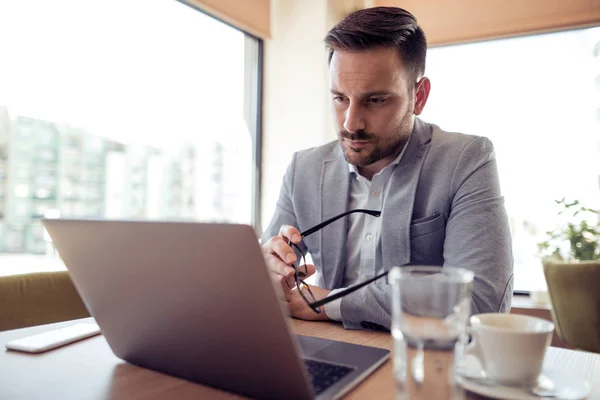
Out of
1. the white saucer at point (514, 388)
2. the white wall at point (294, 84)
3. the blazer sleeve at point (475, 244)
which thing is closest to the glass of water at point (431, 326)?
the white saucer at point (514, 388)

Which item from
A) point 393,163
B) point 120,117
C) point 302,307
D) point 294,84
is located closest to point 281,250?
point 302,307

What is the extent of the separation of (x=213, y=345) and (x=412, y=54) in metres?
1.09

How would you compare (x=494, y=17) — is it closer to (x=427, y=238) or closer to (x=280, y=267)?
(x=427, y=238)

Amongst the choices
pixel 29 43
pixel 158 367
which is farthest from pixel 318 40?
pixel 158 367

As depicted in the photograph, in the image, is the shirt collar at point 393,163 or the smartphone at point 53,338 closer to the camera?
the smartphone at point 53,338

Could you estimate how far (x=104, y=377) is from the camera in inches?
25.7

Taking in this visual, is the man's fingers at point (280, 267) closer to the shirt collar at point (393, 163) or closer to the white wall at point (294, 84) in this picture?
the shirt collar at point (393, 163)

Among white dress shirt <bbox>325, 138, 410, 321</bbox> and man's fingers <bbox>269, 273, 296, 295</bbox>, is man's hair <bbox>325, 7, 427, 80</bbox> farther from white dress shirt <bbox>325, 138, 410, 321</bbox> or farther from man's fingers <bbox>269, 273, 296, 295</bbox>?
man's fingers <bbox>269, 273, 296, 295</bbox>

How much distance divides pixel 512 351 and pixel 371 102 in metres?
0.88

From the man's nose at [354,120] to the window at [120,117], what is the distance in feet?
1.82

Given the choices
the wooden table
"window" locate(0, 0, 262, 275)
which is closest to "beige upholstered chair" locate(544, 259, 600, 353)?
the wooden table

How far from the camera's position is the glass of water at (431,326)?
1.56ft

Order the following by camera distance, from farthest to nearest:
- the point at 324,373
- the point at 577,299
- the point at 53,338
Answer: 1. the point at 577,299
2. the point at 53,338
3. the point at 324,373

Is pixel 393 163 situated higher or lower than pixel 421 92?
lower
